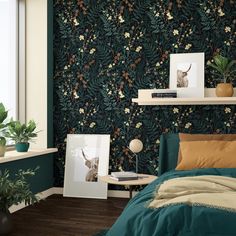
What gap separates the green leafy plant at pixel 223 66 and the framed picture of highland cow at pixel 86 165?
5.06ft

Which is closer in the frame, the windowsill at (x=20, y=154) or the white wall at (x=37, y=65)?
the windowsill at (x=20, y=154)

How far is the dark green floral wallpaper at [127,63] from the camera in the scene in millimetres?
4355

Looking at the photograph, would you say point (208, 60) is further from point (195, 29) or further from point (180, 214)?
point (180, 214)

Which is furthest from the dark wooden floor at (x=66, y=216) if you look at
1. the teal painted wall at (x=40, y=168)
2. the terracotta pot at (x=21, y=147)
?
the terracotta pot at (x=21, y=147)

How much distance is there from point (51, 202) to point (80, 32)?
2147 millimetres

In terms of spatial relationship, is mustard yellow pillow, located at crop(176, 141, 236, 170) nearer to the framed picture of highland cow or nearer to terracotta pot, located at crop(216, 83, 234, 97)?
terracotta pot, located at crop(216, 83, 234, 97)

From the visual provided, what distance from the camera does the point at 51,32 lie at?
16.0 feet

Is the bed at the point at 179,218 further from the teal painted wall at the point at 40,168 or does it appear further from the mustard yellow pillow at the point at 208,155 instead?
the teal painted wall at the point at 40,168

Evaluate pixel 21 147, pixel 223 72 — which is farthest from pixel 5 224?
pixel 223 72

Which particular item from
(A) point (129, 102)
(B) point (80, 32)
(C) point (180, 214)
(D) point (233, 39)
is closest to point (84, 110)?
(A) point (129, 102)

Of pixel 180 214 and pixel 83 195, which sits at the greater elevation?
pixel 180 214

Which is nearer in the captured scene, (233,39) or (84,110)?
(233,39)

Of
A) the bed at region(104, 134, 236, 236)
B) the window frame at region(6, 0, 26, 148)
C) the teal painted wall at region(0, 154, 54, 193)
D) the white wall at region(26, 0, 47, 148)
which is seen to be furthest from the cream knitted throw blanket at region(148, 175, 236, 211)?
the window frame at region(6, 0, 26, 148)

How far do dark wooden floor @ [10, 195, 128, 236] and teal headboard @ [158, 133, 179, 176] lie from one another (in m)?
0.69
